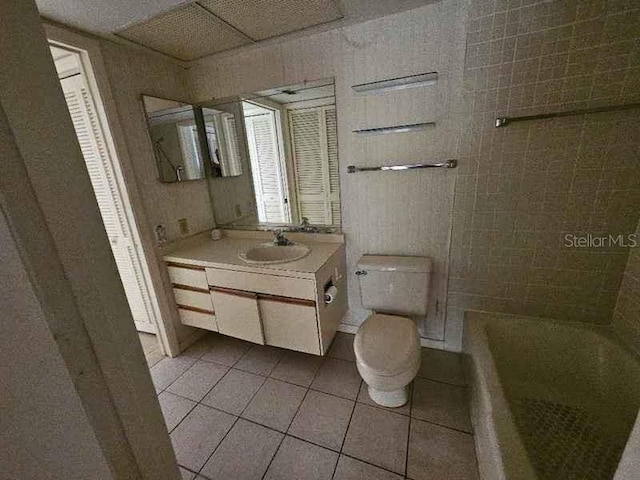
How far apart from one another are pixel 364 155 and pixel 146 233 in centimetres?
157

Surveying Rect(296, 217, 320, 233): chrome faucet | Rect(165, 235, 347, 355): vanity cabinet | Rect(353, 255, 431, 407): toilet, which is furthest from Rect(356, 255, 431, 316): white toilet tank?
Rect(296, 217, 320, 233): chrome faucet

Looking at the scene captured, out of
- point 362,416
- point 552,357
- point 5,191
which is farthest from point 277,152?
point 552,357

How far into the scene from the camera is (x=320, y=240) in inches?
79.3

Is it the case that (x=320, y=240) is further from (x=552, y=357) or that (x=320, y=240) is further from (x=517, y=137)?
(x=552, y=357)

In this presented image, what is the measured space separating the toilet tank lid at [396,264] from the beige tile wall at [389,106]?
0.08 m

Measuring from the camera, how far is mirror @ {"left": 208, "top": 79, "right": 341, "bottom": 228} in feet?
5.87

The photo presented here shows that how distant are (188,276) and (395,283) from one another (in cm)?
143

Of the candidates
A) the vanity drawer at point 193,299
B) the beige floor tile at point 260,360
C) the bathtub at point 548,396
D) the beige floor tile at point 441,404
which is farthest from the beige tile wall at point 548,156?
A: the vanity drawer at point 193,299

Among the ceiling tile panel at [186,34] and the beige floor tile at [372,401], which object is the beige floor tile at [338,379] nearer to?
the beige floor tile at [372,401]

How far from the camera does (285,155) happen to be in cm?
194

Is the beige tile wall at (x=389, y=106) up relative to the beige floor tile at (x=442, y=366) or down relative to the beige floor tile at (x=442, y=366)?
up

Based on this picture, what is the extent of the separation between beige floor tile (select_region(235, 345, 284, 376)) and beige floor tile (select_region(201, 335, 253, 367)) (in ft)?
0.19

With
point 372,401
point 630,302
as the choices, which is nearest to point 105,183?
point 372,401

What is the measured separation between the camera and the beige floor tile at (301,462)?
1.23m
